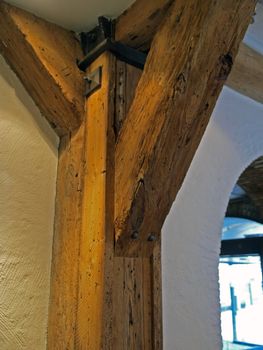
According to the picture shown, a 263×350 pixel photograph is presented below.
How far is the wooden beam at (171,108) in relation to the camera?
80 centimetres

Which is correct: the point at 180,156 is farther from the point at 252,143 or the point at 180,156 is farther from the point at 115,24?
the point at 252,143

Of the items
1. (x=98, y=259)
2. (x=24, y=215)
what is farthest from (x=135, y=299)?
(x=24, y=215)

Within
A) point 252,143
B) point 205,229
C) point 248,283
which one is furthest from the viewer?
point 248,283

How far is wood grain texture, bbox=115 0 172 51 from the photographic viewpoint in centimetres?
92

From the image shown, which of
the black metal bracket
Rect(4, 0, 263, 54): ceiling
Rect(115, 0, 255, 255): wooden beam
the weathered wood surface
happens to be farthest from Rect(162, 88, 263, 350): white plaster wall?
Rect(4, 0, 263, 54): ceiling

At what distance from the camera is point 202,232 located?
122cm

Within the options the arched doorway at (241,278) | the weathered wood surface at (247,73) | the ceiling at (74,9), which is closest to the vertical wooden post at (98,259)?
the ceiling at (74,9)

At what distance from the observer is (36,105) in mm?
1077

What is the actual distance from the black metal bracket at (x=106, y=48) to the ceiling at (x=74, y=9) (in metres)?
0.03

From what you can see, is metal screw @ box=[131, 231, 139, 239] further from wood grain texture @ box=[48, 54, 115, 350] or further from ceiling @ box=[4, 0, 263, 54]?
ceiling @ box=[4, 0, 263, 54]

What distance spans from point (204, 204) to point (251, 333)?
506 cm

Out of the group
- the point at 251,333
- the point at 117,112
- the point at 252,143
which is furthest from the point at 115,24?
the point at 251,333

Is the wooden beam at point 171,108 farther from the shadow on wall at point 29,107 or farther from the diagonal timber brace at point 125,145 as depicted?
the shadow on wall at point 29,107

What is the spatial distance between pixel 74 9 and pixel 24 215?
0.59 meters
